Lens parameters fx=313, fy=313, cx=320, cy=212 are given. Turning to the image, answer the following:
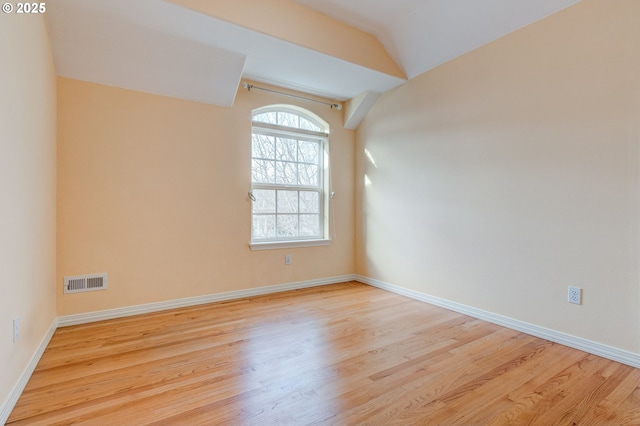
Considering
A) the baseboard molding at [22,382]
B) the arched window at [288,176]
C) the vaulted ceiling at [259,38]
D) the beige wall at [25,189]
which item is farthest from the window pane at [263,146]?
the baseboard molding at [22,382]

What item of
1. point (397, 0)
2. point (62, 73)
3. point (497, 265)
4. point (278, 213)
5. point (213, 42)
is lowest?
point (497, 265)

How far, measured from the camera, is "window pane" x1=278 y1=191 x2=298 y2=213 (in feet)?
12.4

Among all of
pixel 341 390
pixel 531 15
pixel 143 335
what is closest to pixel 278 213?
pixel 143 335

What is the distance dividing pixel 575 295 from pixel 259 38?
3.05m

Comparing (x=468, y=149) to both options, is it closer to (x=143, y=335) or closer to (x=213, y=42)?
(x=213, y=42)

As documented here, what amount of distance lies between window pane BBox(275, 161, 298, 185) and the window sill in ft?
2.38

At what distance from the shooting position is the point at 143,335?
7.83ft

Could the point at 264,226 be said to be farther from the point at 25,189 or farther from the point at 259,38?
the point at 25,189

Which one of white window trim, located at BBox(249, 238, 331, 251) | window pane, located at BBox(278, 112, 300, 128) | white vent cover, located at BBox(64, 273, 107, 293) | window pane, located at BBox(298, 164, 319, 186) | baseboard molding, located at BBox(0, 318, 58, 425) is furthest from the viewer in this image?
window pane, located at BBox(298, 164, 319, 186)

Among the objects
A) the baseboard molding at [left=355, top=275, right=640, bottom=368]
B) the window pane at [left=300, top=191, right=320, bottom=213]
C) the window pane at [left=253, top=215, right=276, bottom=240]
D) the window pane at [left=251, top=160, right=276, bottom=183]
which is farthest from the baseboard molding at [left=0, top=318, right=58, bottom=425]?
the baseboard molding at [left=355, top=275, right=640, bottom=368]

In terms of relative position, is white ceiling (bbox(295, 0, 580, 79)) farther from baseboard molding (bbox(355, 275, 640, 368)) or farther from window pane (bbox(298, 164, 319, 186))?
baseboard molding (bbox(355, 275, 640, 368))

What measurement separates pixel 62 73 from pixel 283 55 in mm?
1805

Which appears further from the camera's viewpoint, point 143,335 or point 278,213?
point 278,213
